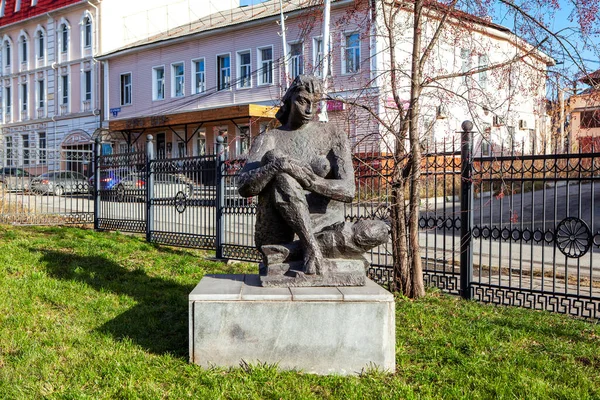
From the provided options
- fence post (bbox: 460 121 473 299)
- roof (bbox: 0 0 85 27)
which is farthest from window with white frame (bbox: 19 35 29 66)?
fence post (bbox: 460 121 473 299)

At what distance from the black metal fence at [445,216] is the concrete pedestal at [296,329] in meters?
2.64

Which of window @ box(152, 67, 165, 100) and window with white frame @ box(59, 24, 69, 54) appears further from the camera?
window with white frame @ box(59, 24, 69, 54)

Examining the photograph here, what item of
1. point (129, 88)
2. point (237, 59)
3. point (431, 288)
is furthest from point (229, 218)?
point (129, 88)

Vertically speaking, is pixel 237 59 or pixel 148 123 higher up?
pixel 237 59

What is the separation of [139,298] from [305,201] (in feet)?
9.40

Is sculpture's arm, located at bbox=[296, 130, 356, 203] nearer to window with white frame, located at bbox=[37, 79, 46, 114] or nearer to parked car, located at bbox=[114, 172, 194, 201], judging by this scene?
parked car, located at bbox=[114, 172, 194, 201]

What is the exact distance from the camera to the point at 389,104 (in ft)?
22.6

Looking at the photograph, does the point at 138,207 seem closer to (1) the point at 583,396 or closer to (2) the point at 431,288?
(2) the point at 431,288

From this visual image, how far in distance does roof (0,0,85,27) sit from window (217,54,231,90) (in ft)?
32.7

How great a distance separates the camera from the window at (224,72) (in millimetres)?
25359

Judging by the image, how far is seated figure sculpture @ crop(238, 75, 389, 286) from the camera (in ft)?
13.8

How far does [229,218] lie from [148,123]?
17473 mm

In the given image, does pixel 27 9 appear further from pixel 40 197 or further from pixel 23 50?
pixel 40 197

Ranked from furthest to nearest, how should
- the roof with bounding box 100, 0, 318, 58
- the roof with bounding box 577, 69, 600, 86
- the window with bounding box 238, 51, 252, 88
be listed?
1. the window with bounding box 238, 51, 252, 88
2. the roof with bounding box 100, 0, 318, 58
3. the roof with bounding box 577, 69, 600, 86
